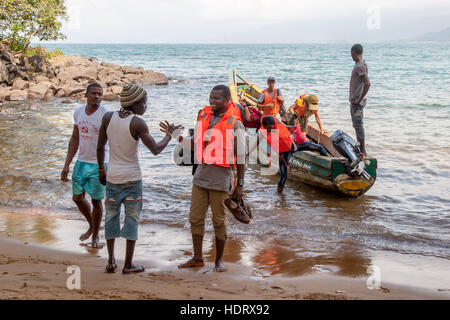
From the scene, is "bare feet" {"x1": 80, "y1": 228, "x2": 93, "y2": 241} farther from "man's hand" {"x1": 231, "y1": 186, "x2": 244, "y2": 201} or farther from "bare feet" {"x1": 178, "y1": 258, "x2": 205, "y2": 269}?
"man's hand" {"x1": 231, "y1": 186, "x2": 244, "y2": 201}

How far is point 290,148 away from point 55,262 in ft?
14.2

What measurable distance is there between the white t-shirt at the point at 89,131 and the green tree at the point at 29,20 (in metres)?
18.4

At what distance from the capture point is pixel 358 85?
8.41 meters

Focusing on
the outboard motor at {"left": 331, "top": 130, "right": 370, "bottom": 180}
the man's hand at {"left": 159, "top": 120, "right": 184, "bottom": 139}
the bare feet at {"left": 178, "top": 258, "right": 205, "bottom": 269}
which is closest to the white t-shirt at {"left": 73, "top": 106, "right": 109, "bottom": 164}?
the man's hand at {"left": 159, "top": 120, "right": 184, "bottom": 139}

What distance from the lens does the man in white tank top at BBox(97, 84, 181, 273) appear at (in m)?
4.03

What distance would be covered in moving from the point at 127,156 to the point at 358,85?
18.5 ft

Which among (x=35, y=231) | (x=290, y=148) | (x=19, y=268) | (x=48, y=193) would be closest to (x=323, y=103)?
(x=290, y=148)

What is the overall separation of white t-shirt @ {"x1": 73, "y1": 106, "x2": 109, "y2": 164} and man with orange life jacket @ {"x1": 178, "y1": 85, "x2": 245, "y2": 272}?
1062 millimetres

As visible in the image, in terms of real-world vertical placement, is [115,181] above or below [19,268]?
above

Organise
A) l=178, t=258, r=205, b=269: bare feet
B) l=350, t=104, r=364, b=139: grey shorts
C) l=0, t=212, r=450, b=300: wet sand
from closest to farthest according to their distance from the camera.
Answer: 1. l=0, t=212, r=450, b=300: wet sand
2. l=178, t=258, r=205, b=269: bare feet
3. l=350, t=104, r=364, b=139: grey shorts

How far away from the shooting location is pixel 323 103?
19.8 metres

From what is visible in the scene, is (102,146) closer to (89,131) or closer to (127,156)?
(127,156)

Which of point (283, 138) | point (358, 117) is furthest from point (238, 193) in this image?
point (358, 117)
